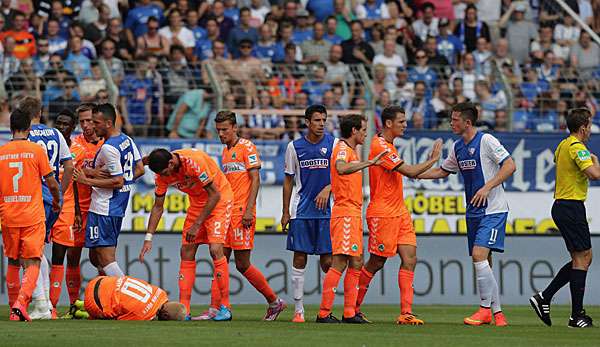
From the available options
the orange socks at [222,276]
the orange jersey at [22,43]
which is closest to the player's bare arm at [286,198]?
the orange socks at [222,276]

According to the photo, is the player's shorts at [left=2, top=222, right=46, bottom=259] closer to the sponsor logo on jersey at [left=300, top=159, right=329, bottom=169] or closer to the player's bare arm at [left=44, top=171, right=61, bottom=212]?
the player's bare arm at [left=44, top=171, right=61, bottom=212]

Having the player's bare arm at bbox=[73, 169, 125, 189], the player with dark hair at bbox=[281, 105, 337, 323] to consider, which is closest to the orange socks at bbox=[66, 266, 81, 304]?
the player's bare arm at bbox=[73, 169, 125, 189]

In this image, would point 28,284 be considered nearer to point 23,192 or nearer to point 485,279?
point 23,192

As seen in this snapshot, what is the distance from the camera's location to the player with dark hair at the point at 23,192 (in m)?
12.9

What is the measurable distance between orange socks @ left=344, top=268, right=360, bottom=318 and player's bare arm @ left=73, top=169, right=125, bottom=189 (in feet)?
9.11

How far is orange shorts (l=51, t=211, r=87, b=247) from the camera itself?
14328 mm

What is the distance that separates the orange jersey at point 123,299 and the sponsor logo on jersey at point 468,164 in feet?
11.5

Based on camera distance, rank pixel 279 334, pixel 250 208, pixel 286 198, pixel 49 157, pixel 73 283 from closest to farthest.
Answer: pixel 279 334 < pixel 49 157 < pixel 250 208 < pixel 286 198 < pixel 73 283

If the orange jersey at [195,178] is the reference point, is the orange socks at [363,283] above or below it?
below

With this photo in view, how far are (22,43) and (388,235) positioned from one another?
10728 millimetres

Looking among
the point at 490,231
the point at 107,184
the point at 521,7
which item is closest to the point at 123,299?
the point at 107,184

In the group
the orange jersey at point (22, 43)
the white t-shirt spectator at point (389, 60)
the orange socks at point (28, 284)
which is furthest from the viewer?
the white t-shirt spectator at point (389, 60)

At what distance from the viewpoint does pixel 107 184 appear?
45.5ft

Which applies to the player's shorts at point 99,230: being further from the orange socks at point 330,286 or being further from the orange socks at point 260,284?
the orange socks at point 330,286
